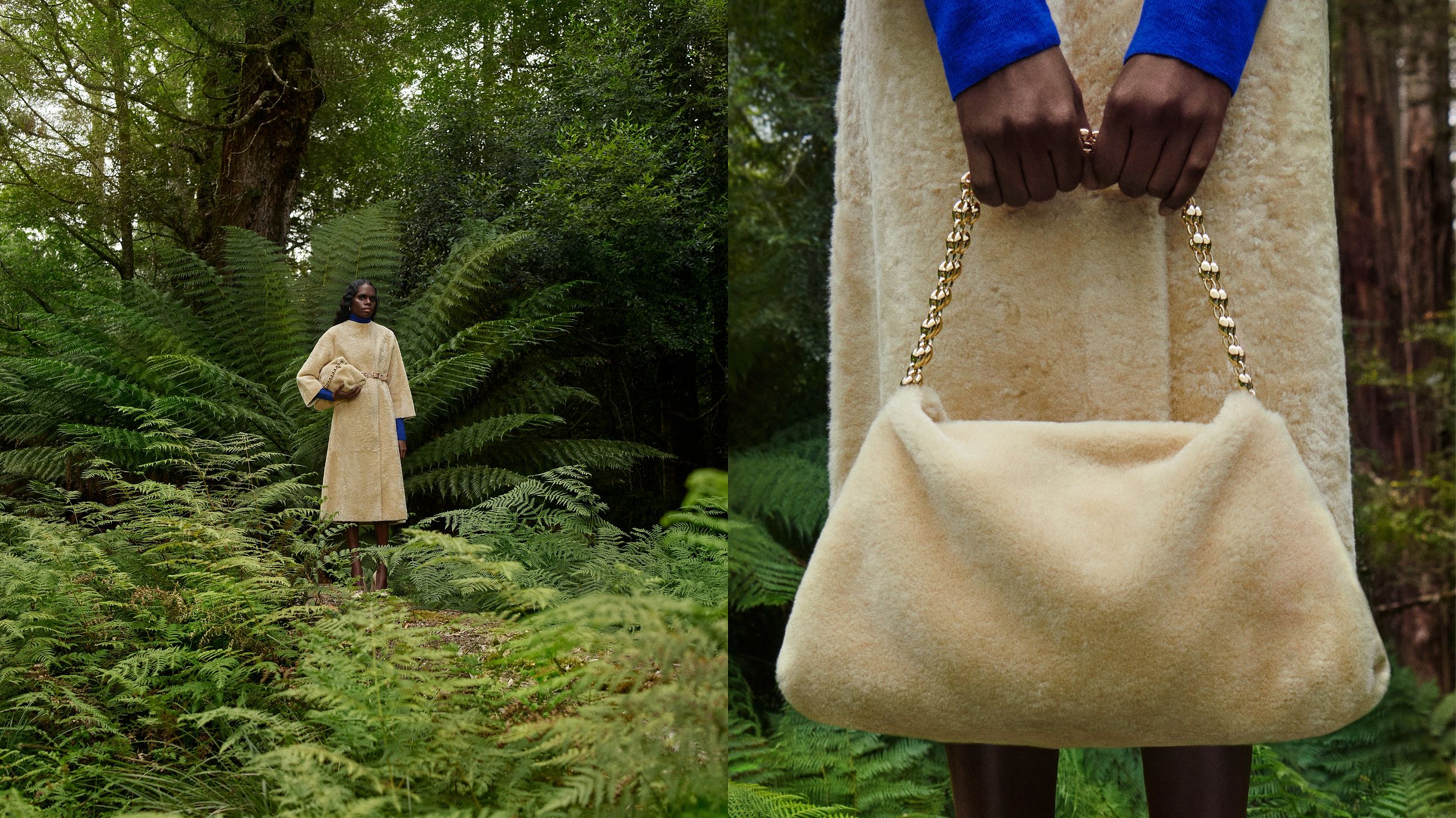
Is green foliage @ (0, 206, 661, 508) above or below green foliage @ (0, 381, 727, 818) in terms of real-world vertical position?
above

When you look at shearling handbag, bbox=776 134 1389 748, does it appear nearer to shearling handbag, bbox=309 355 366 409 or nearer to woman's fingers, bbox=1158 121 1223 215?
woman's fingers, bbox=1158 121 1223 215

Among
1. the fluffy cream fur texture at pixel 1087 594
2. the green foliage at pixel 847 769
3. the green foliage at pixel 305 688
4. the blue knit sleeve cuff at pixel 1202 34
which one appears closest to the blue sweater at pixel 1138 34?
the blue knit sleeve cuff at pixel 1202 34

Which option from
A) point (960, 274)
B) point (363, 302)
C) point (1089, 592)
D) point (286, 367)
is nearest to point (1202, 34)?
point (960, 274)

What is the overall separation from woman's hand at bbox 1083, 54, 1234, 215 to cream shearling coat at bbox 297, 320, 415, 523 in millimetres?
3019

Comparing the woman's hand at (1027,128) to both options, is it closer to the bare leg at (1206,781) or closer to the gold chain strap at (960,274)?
the gold chain strap at (960,274)

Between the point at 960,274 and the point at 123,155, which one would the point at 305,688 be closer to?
the point at 960,274

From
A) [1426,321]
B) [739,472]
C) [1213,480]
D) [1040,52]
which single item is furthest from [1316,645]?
[739,472]

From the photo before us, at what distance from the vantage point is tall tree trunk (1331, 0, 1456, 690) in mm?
1338

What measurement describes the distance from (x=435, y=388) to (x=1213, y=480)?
393cm

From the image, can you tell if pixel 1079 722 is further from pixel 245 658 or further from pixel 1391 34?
pixel 245 658

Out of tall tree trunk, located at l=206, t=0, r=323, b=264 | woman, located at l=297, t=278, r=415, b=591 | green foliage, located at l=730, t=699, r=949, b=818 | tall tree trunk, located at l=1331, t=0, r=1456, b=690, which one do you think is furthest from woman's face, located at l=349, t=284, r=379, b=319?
tall tree trunk, located at l=1331, t=0, r=1456, b=690

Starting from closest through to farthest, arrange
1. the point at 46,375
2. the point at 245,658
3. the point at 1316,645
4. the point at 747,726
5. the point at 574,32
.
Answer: the point at 1316,645 → the point at 747,726 → the point at 245,658 → the point at 46,375 → the point at 574,32

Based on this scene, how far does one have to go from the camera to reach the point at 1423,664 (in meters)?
1.36

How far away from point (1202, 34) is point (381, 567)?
9.86 ft
